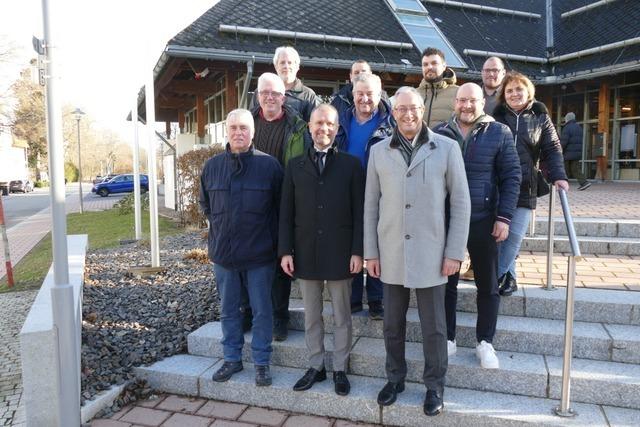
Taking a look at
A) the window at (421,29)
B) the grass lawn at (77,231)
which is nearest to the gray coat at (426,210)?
the grass lawn at (77,231)

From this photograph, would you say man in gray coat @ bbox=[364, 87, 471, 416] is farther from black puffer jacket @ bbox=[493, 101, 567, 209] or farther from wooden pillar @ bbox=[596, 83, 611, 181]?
wooden pillar @ bbox=[596, 83, 611, 181]

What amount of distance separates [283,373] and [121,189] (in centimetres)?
3743

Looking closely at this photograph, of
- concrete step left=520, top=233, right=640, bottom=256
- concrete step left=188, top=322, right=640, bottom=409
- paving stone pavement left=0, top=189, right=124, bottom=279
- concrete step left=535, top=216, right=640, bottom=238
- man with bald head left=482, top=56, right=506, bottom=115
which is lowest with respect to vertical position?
paving stone pavement left=0, top=189, right=124, bottom=279

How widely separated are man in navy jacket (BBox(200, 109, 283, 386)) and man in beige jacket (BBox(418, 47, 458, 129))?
1379 millimetres

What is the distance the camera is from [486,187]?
10.6 ft

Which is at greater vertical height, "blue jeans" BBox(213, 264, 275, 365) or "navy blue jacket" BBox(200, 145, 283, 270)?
"navy blue jacket" BBox(200, 145, 283, 270)

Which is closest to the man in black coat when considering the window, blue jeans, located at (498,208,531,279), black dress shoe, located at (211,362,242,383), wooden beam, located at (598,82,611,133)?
black dress shoe, located at (211,362,242,383)

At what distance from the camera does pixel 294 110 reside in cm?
382

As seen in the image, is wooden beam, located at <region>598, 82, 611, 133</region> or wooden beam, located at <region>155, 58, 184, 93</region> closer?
wooden beam, located at <region>155, 58, 184, 93</region>

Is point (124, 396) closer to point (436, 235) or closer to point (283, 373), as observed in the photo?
point (283, 373)

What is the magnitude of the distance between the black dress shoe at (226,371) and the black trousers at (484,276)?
1558mm

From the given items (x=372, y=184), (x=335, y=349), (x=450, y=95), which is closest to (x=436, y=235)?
(x=372, y=184)

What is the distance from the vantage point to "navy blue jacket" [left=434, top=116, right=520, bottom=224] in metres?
3.23

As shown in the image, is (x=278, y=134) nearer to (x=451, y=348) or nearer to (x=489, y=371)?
(x=451, y=348)
